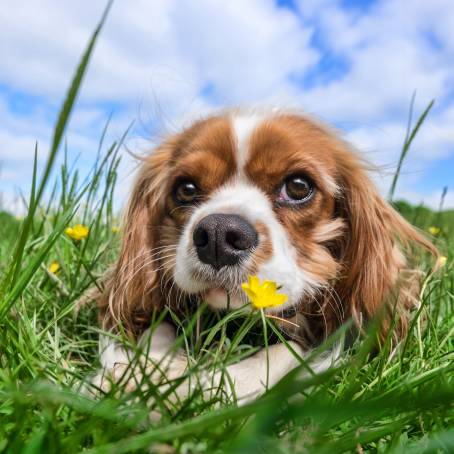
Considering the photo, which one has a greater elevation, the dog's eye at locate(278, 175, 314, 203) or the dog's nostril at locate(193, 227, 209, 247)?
the dog's eye at locate(278, 175, 314, 203)

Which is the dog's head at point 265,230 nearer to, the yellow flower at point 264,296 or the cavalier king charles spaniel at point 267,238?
the cavalier king charles spaniel at point 267,238

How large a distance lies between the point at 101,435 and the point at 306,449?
1.21 ft

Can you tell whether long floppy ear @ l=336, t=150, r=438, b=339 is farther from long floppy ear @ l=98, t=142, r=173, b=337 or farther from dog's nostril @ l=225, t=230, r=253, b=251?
long floppy ear @ l=98, t=142, r=173, b=337

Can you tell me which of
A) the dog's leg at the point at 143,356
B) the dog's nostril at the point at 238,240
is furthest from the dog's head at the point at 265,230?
the dog's leg at the point at 143,356

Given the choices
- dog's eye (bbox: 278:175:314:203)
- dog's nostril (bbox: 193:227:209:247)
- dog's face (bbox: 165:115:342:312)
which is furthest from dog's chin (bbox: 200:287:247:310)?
dog's eye (bbox: 278:175:314:203)

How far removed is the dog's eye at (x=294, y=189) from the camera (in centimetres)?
201

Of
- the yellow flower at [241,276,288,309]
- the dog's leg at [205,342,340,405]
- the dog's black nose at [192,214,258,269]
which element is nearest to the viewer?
the yellow flower at [241,276,288,309]

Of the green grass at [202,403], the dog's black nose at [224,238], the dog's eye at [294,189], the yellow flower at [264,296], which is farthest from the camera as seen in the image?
the dog's eye at [294,189]

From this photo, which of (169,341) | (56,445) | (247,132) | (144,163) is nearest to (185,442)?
(56,445)

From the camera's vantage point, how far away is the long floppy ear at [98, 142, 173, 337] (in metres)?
2.09

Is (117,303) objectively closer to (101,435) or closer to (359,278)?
(359,278)

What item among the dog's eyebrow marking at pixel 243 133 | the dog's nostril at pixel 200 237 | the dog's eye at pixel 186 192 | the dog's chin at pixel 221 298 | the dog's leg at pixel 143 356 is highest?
the dog's eyebrow marking at pixel 243 133

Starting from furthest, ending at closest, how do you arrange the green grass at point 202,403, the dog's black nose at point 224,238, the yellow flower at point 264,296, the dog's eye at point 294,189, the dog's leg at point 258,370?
the dog's eye at point 294,189 < the dog's black nose at point 224,238 < the dog's leg at point 258,370 < the yellow flower at point 264,296 < the green grass at point 202,403

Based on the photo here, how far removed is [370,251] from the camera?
2141mm
